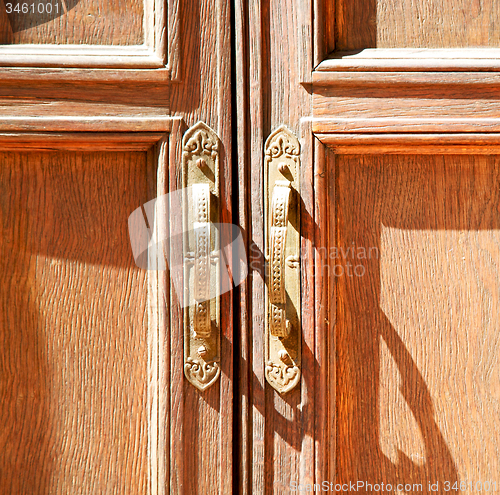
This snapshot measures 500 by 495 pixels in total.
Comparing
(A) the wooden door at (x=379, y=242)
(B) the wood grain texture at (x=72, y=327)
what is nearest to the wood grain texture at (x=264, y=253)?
(A) the wooden door at (x=379, y=242)

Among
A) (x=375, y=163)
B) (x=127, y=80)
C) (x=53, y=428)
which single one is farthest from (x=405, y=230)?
(x=53, y=428)

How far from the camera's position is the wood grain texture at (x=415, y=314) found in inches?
20.6

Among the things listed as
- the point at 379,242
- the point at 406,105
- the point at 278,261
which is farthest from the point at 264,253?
the point at 406,105

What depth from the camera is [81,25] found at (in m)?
0.51

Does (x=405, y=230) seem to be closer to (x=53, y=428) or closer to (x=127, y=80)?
(x=127, y=80)

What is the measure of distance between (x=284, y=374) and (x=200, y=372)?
10 cm

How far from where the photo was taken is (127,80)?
500 mm

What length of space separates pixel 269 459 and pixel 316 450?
58 mm

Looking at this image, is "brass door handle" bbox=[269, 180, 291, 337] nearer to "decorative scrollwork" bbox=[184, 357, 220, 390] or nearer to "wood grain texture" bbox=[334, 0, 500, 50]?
"decorative scrollwork" bbox=[184, 357, 220, 390]

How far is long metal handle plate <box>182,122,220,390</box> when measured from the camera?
1.64 ft

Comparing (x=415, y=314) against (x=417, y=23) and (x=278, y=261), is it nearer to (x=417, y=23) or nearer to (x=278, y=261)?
(x=278, y=261)

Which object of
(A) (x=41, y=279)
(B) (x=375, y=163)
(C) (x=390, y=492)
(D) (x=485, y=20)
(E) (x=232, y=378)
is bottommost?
(C) (x=390, y=492)

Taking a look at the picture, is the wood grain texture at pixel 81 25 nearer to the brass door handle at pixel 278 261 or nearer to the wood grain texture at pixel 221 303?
the wood grain texture at pixel 221 303

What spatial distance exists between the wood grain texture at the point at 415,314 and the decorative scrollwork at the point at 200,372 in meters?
0.16
